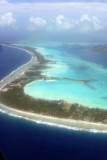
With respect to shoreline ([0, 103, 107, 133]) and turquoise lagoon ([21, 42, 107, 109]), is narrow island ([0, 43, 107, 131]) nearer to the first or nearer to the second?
shoreline ([0, 103, 107, 133])

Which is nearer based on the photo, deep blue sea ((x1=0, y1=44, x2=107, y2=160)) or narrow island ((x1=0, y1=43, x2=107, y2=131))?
deep blue sea ((x1=0, y1=44, x2=107, y2=160))

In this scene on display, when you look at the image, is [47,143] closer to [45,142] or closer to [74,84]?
[45,142]

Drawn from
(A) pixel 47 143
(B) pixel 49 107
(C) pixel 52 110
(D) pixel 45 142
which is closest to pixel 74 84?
(B) pixel 49 107

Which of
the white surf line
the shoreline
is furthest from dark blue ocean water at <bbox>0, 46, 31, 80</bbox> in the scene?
the shoreline

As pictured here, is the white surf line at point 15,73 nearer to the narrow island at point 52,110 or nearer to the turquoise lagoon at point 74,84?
the narrow island at point 52,110

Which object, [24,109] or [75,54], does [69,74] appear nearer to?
[24,109]

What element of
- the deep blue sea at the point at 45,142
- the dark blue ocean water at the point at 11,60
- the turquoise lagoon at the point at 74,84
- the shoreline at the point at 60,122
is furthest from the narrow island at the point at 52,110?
the dark blue ocean water at the point at 11,60

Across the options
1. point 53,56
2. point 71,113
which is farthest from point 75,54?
point 71,113

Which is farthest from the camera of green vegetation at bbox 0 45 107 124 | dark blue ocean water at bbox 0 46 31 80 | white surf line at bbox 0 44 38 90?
dark blue ocean water at bbox 0 46 31 80
